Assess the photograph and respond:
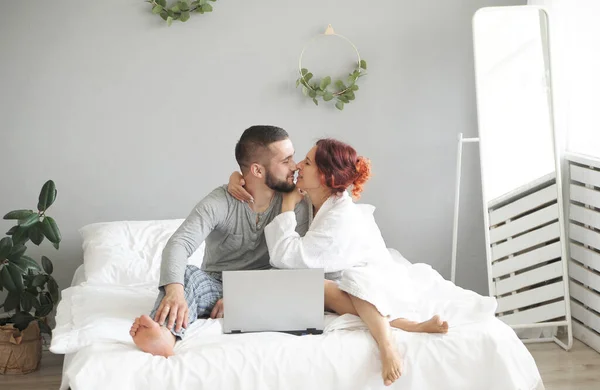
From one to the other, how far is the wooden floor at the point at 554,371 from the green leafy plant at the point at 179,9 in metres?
1.57

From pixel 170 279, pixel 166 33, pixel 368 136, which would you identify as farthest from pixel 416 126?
pixel 170 279

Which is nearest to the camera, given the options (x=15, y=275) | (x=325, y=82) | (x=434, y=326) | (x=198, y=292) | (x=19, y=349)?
(x=434, y=326)

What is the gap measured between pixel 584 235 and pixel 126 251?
6.54 feet

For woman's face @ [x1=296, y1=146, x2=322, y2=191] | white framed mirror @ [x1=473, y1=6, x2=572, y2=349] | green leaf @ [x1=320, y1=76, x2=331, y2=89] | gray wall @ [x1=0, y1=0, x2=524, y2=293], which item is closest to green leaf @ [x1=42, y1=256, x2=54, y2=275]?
gray wall @ [x1=0, y1=0, x2=524, y2=293]

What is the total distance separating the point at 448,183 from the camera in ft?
13.0

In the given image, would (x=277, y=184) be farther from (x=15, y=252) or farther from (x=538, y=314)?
(x=538, y=314)

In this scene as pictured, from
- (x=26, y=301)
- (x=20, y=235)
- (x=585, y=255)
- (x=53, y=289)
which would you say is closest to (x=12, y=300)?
(x=26, y=301)

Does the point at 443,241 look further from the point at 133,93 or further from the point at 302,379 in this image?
the point at 302,379

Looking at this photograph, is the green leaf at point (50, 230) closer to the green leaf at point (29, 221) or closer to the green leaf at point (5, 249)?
the green leaf at point (29, 221)

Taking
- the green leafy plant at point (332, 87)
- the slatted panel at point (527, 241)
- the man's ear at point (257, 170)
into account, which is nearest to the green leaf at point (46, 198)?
the man's ear at point (257, 170)

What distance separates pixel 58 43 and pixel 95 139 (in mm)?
451

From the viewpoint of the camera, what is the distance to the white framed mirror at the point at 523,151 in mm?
3600

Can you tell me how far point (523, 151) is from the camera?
3.63 m

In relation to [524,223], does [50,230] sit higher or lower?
higher
